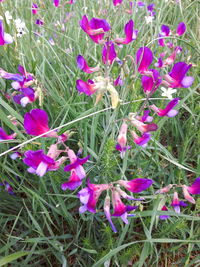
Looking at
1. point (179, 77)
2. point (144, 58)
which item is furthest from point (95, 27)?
point (179, 77)

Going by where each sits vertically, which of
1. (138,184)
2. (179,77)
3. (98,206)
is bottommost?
(98,206)

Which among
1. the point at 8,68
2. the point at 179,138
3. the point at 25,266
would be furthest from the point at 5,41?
the point at 179,138

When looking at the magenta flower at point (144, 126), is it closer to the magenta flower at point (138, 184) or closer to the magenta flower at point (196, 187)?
the magenta flower at point (138, 184)

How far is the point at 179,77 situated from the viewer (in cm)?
114

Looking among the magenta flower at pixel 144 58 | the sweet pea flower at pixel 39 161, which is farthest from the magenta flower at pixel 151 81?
the sweet pea flower at pixel 39 161

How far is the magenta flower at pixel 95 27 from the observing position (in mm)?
1056

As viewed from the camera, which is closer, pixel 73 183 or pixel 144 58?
pixel 73 183

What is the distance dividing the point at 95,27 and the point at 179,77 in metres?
0.39

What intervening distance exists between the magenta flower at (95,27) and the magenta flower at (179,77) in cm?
31

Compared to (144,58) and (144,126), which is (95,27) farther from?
(144,126)

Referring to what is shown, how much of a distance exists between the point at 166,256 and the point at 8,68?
4.45ft

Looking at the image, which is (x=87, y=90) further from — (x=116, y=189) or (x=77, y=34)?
(x=77, y=34)

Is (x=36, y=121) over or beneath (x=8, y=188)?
over

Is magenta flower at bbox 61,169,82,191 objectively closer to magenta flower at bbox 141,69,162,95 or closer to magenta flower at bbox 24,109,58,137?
magenta flower at bbox 24,109,58,137
